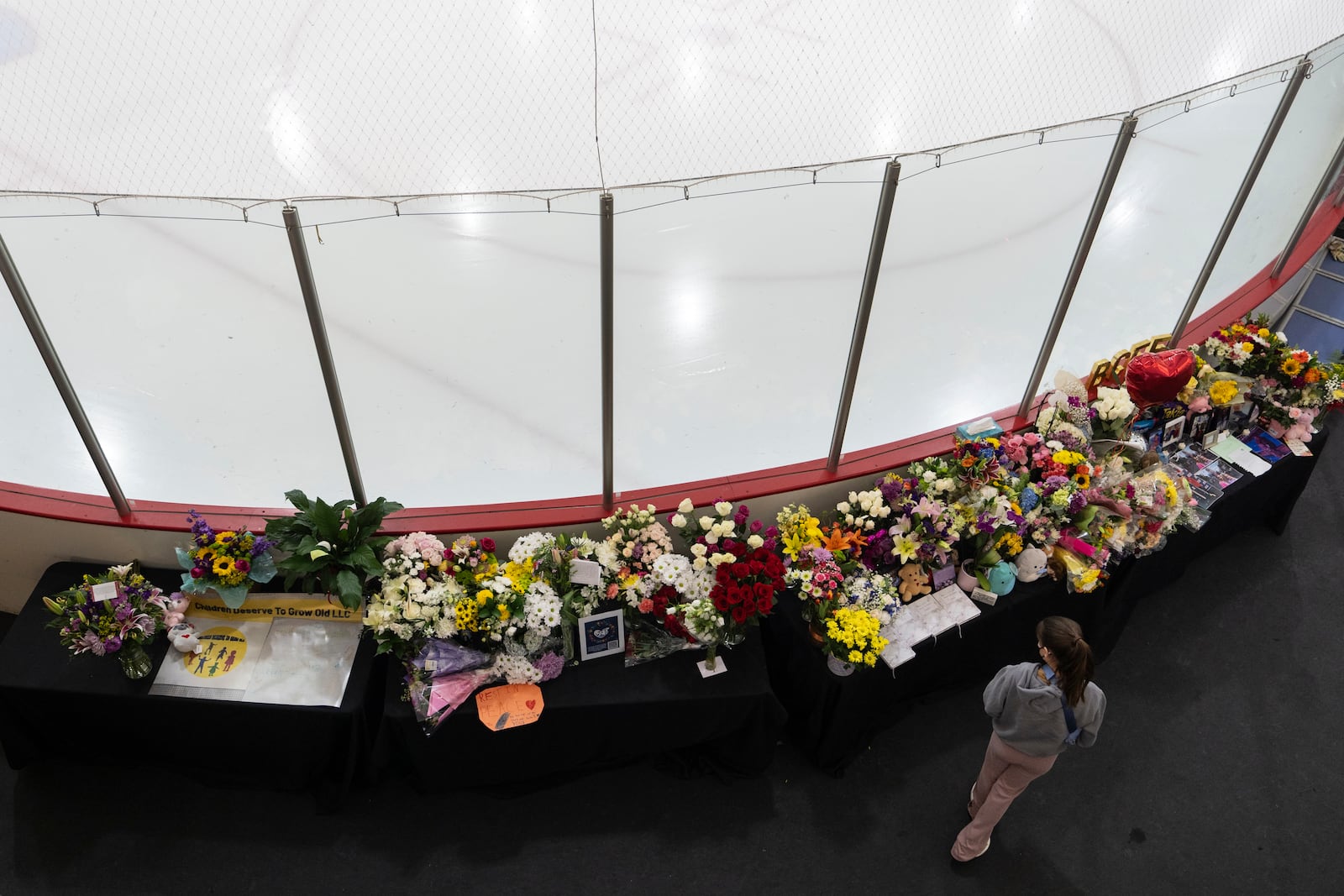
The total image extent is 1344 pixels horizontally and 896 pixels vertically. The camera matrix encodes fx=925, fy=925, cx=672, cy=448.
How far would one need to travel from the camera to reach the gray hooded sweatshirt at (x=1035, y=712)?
2.64 m

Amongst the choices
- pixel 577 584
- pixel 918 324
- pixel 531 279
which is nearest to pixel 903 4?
pixel 918 324

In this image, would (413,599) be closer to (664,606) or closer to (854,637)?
(664,606)

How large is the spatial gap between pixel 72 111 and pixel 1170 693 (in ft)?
22.7

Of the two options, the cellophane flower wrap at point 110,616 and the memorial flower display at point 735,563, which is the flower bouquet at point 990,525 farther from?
the cellophane flower wrap at point 110,616

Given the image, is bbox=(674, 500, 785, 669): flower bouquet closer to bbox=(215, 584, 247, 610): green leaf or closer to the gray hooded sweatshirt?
the gray hooded sweatshirt

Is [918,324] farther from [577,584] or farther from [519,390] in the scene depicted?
[577,584]

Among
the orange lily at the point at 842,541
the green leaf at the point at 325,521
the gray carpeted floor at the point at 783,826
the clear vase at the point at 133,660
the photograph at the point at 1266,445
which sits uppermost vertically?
the green leaf at the point at 325,521

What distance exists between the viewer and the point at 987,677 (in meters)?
3.66

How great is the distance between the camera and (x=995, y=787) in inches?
115

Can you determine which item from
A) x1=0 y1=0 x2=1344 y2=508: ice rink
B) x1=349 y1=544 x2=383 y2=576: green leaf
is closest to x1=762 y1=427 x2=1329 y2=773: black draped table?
x1=0 y1=0 x2=1344 y2=508: ice rink

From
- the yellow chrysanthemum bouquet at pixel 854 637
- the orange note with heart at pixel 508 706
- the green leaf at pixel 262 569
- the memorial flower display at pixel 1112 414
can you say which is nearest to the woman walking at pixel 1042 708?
the yellow chrysanthemum bouquet at pixel 854 637

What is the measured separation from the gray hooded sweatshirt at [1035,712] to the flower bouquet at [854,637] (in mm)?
376

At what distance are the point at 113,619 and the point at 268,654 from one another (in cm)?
47

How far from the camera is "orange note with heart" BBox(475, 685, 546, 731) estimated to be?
2918 mm
